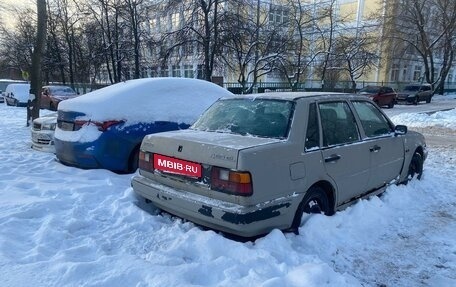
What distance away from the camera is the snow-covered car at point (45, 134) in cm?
Result: 724

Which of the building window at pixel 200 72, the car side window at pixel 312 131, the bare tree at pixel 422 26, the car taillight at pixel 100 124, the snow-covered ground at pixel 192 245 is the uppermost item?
the bare tree at pixel 422 26

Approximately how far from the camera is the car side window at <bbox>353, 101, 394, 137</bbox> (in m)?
4.84

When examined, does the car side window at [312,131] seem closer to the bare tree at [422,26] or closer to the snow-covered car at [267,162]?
the snow-covered car at [267,162]

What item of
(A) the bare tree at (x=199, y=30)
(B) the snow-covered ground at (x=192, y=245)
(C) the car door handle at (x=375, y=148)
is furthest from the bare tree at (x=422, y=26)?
(C) the car door handle at (x=375, y=148)

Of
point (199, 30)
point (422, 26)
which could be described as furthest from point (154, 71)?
point (422, 26)

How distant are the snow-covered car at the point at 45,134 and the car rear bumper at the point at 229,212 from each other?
4.26 metres

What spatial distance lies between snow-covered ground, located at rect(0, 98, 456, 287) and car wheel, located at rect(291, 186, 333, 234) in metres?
0.09

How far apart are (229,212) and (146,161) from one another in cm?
136

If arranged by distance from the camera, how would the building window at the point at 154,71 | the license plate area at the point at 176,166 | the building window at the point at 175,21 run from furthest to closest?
the building window at the point at 154,71, the building window at the point at 175,21, the license plate area at the point at 176,166

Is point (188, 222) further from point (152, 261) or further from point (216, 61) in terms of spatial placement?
point (216, 61)

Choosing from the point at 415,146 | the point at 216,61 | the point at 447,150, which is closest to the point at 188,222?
the point at 415,146

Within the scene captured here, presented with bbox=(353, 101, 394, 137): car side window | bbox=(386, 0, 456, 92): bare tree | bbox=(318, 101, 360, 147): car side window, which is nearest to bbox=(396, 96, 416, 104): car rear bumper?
bbox=(386, 0, 456, 92): bare tree

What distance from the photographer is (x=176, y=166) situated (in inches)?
→ 151

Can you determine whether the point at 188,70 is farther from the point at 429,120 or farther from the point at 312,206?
the point at 312,206
